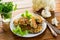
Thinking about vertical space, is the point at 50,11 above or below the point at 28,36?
above

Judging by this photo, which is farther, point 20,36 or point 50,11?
point 50,11

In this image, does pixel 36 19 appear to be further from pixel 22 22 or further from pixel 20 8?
pixel 20 8

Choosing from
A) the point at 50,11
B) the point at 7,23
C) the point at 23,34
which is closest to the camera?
the point at 23,34

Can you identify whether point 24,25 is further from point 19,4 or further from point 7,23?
point 19,4

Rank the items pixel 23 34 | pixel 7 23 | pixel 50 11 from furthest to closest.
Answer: pixel 50 11
pixel 7 23
pixel 23 34

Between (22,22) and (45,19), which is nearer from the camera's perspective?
(22,22)

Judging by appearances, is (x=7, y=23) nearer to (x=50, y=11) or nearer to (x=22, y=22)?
(x=22, y=22)

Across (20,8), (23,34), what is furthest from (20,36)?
(20,8)

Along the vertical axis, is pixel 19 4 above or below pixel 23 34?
above

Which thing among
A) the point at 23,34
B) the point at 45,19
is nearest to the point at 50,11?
the point at 45,19
